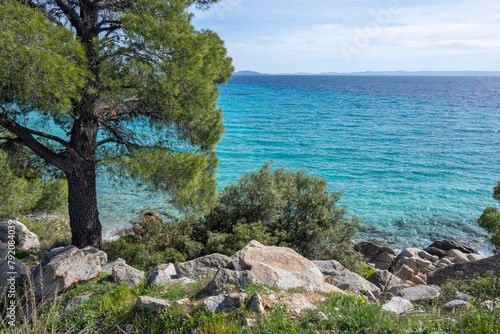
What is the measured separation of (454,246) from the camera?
14.4 metres

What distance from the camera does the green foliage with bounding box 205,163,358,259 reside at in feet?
33.7

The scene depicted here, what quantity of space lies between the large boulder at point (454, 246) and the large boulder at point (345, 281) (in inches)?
344

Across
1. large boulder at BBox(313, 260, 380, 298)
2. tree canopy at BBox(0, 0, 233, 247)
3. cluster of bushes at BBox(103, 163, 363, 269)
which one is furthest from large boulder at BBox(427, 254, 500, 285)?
tree canopy at BBox(0, 0, 233, 247)

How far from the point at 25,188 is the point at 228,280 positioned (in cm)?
931

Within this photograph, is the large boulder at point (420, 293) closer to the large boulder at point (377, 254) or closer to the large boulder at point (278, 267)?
the large boulder at point (278, 267)

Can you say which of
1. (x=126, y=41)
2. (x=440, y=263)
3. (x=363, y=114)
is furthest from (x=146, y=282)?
(x=363, y=114)

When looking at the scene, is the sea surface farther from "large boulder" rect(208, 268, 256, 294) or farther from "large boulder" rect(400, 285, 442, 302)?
"large boulder" rect(400, 285, 442, 302)

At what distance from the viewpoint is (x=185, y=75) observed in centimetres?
745

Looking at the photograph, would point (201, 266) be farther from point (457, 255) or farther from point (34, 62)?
point (457, 255)

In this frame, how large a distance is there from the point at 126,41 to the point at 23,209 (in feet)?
26.8

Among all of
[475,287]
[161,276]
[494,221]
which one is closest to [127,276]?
[161,276]

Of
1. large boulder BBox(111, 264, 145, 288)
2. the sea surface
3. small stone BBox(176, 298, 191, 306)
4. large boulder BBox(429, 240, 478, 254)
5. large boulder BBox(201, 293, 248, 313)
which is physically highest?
large boulder BBox(201, 293, 248, 313)

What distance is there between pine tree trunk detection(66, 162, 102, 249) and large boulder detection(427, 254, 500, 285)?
9.00 meters

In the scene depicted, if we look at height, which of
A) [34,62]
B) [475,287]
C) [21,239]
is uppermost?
[34,62]
